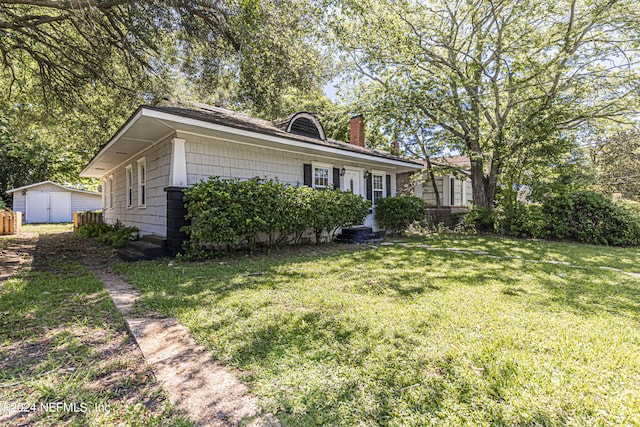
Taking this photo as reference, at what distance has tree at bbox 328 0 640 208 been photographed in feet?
32.9

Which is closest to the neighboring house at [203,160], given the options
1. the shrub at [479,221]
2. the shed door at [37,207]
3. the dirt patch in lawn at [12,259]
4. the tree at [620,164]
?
the dirt patch in lawn at [12,259]

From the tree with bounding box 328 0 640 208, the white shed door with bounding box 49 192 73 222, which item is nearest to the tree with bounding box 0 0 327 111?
the tree with bounding box 328 0 640 208

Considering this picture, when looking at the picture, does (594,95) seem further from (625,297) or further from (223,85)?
(223,85)

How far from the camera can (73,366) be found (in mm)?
2209

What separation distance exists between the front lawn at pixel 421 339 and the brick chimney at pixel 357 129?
9.62m

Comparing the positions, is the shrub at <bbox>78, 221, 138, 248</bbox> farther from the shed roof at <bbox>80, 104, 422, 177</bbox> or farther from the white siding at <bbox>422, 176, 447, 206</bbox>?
the white siding at <bbox>422, 176, 447, 206</bbox>

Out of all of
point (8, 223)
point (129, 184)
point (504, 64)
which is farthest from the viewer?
point (8, 223)

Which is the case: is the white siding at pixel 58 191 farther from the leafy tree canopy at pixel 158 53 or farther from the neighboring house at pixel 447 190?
the neighboring house at pixel 447 190

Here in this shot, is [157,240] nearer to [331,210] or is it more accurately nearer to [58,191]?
[331,210]

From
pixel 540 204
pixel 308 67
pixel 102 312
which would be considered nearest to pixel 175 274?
pixel 102 312

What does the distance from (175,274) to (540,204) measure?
11242 millimetres

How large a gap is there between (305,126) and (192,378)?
890cm

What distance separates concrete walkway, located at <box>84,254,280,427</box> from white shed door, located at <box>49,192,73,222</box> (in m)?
26.9

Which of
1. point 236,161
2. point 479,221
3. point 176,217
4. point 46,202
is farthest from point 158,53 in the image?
point 46,202
